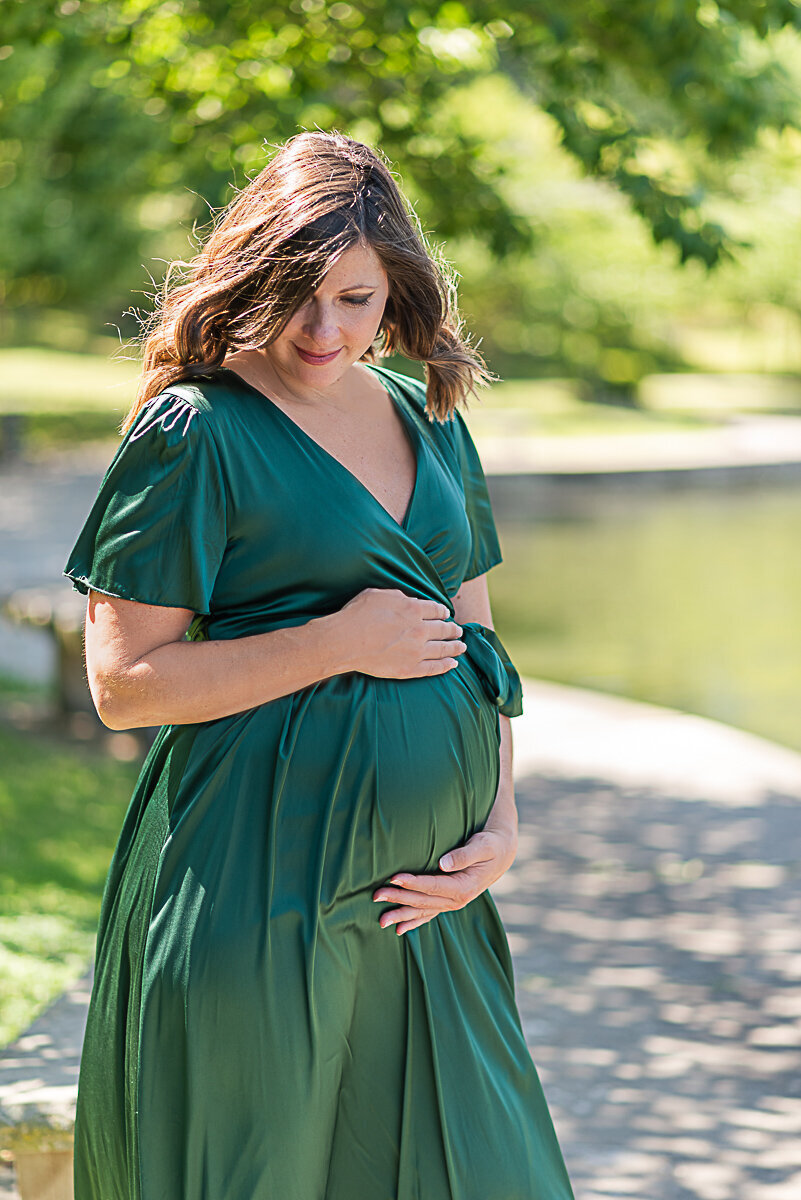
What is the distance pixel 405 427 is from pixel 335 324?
0.28m

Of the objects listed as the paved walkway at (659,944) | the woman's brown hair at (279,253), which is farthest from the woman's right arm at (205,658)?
the paved walkway at (659,944)

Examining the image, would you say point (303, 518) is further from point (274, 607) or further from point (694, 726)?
point (694, 726)

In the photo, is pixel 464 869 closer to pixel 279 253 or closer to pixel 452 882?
pixel 452 882

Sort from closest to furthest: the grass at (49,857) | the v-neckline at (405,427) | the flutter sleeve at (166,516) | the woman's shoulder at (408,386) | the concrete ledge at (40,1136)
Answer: the flutter sleeve at (166,516) → the v-neckline at (405,427) → the woman's shoulder at (408,386) → the concrete ledge at (40,1136) → the grass at (49,857)

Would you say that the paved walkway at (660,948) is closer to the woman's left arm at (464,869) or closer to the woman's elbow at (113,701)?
the woman's left arm at (464,869)

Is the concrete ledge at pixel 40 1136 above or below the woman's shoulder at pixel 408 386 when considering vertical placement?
below

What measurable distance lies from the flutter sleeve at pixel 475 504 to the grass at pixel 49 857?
2155 millimetres

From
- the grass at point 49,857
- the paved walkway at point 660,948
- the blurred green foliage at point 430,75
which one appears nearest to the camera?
the paved walkway at point 660,948

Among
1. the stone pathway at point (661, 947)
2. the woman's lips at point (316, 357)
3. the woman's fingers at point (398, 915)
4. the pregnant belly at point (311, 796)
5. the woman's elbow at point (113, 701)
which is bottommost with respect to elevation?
the stone pathway at point (661, 947)

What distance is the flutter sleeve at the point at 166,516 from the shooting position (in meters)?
1.69

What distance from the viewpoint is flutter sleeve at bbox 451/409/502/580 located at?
83.8 inches

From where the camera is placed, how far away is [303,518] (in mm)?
1748

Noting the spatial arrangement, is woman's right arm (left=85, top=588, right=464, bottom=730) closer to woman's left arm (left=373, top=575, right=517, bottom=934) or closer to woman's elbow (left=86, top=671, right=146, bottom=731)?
woman's elbow (left=86, top=671, right=146, bottom=731)

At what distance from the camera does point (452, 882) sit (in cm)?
188
